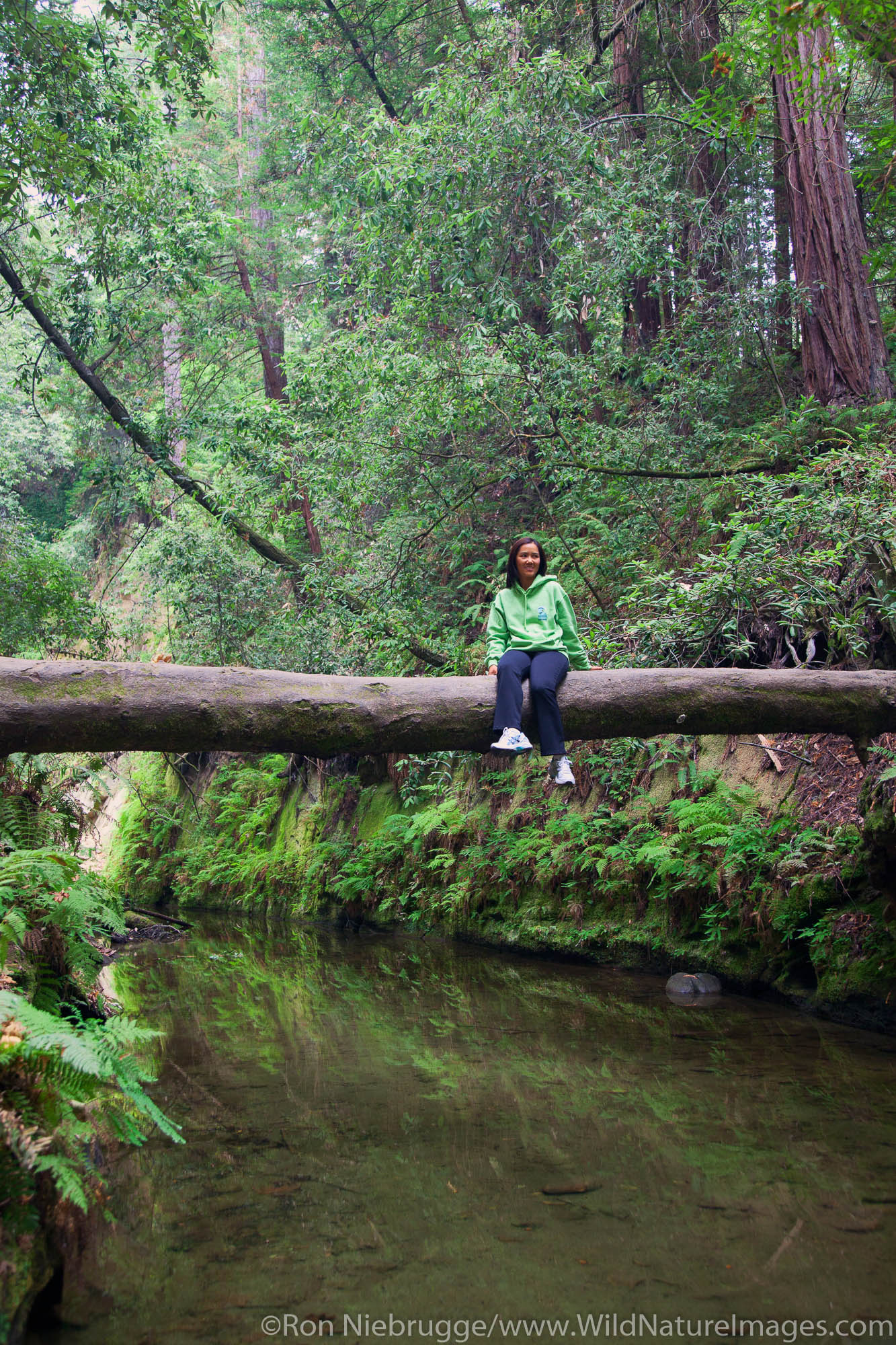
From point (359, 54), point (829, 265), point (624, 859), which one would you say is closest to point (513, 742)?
point (624, 859)

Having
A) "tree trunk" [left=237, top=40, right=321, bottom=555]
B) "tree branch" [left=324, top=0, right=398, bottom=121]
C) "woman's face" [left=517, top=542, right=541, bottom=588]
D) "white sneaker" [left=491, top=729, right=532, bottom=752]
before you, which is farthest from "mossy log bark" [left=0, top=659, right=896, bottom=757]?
"tree branch" [left=324, top=0, right=398, bottom=121]

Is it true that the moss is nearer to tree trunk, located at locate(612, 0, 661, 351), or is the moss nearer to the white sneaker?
the white sneaker

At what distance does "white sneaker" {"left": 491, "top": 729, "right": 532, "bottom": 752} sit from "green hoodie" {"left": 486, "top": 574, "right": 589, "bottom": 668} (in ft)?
3.16

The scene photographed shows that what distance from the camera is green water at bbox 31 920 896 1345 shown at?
310cm

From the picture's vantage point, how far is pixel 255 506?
43.9 feet

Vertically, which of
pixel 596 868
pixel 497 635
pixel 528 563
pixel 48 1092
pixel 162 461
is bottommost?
pixel 596 868

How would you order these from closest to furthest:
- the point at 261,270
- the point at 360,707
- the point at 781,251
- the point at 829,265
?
the point at 360,707
the point at 829,265
the point at 781,251
the point at 261,270

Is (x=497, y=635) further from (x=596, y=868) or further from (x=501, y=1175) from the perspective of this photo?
(x=501, y=1175)

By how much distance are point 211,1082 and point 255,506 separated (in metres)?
9.35

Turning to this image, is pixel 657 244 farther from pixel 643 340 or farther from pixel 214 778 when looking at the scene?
pixel 214 778

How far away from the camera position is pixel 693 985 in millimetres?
7590

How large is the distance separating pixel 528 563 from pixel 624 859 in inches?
135

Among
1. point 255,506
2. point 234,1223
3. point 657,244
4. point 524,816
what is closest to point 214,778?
point 255,506

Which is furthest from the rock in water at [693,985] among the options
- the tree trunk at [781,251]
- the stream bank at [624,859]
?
the tree trunk at [781,251]
